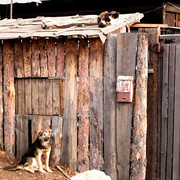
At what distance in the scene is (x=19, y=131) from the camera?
6105mm

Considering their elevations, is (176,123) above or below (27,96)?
below

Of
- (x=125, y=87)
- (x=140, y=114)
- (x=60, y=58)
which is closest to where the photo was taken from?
(x=125, y=87)

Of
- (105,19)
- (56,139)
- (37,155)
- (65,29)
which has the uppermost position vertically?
(105,19)

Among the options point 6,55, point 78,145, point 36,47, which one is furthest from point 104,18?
point 78,145

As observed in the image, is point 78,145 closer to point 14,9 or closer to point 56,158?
point 56,158

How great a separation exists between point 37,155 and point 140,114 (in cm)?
204

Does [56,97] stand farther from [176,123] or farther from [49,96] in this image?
[176,123]

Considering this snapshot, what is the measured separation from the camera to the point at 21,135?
6.09 meters

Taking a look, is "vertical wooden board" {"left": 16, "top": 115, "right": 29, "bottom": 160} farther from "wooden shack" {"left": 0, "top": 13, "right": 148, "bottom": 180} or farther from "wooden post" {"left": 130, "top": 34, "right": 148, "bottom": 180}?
"wooden post" {"left": 130, "top": 34, "right": 148, "bottom": 180}

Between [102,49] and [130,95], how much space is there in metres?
0.96

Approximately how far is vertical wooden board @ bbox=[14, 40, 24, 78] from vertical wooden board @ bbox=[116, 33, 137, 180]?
1.91 metres

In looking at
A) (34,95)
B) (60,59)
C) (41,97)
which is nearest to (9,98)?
(34,95)

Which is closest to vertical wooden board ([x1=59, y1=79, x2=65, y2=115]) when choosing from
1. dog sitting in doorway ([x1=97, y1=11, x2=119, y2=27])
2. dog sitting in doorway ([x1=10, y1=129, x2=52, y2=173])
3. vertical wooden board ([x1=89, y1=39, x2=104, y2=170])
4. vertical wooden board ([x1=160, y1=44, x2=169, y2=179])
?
dog sitting in doorway ([x1=10, y1=129, x2=52, y2=173])

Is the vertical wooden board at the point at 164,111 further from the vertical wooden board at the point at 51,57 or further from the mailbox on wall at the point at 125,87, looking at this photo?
the vertical wooden board at the point at 51,57
